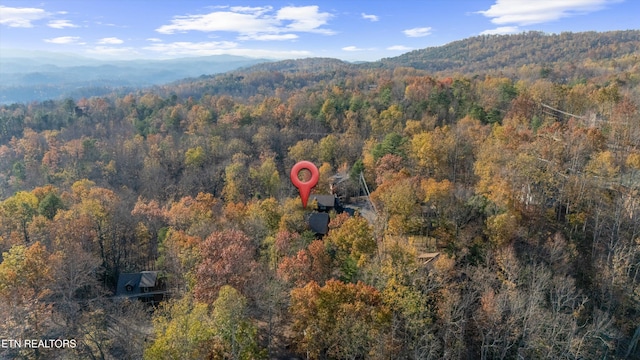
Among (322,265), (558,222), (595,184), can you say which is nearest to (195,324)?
(322,265)

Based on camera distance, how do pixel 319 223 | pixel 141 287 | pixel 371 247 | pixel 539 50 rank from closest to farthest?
pixel 371 247, pixel 141 287, pixel 319 223, pixel 539 50

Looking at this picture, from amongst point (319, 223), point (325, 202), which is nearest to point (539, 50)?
point (325, 202)

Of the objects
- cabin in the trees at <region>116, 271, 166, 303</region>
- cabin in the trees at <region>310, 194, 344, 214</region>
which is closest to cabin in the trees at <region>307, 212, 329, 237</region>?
cabin in the trees at <region>310, 194, 344, 214</region>

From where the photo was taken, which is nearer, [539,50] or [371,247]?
[371,247]

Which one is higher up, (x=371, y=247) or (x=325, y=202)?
(x=325, y=202)

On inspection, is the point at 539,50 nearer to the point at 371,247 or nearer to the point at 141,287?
the point at 371,247

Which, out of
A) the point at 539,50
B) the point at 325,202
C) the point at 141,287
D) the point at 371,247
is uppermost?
the point at 539,50

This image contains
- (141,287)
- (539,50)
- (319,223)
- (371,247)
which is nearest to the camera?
(371,247)
